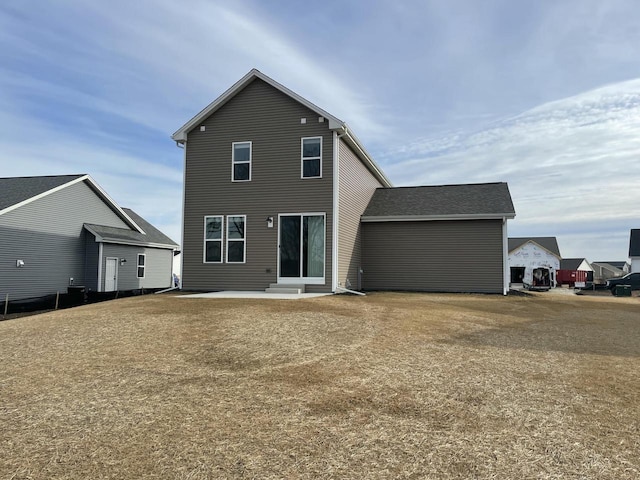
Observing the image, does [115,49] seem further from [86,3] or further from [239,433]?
[239,433]

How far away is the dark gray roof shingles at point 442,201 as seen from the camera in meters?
18.1

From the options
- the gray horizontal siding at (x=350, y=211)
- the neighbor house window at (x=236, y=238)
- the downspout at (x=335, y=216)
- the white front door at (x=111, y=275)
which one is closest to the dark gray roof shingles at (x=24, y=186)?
the white front door at (x=111, y=275)

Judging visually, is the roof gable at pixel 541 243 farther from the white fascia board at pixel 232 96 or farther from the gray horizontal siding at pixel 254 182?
the white fascia board at pixel 232 96

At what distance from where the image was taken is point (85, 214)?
23281 millimetres

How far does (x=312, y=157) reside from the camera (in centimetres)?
1576

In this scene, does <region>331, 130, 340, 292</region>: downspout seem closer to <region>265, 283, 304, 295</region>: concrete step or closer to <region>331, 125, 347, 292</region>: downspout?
<region>331, 125, 347, 292</region>: downspout

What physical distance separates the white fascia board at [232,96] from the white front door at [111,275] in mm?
10332

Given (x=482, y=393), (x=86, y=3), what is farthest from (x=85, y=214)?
(x=482, y=393)

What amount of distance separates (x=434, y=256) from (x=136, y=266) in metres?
17.8

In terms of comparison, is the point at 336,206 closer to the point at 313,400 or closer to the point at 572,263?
the point at 313,400

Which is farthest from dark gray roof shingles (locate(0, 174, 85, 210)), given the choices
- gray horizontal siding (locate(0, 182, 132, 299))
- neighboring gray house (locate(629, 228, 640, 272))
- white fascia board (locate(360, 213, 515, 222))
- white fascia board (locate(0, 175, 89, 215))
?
neighboring gray house (locate(629, 228, 640, 272))

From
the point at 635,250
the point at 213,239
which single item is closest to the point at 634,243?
the point at 635,250

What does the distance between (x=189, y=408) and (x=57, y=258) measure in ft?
66.0

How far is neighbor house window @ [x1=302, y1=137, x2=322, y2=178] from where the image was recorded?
15657 millimetres
